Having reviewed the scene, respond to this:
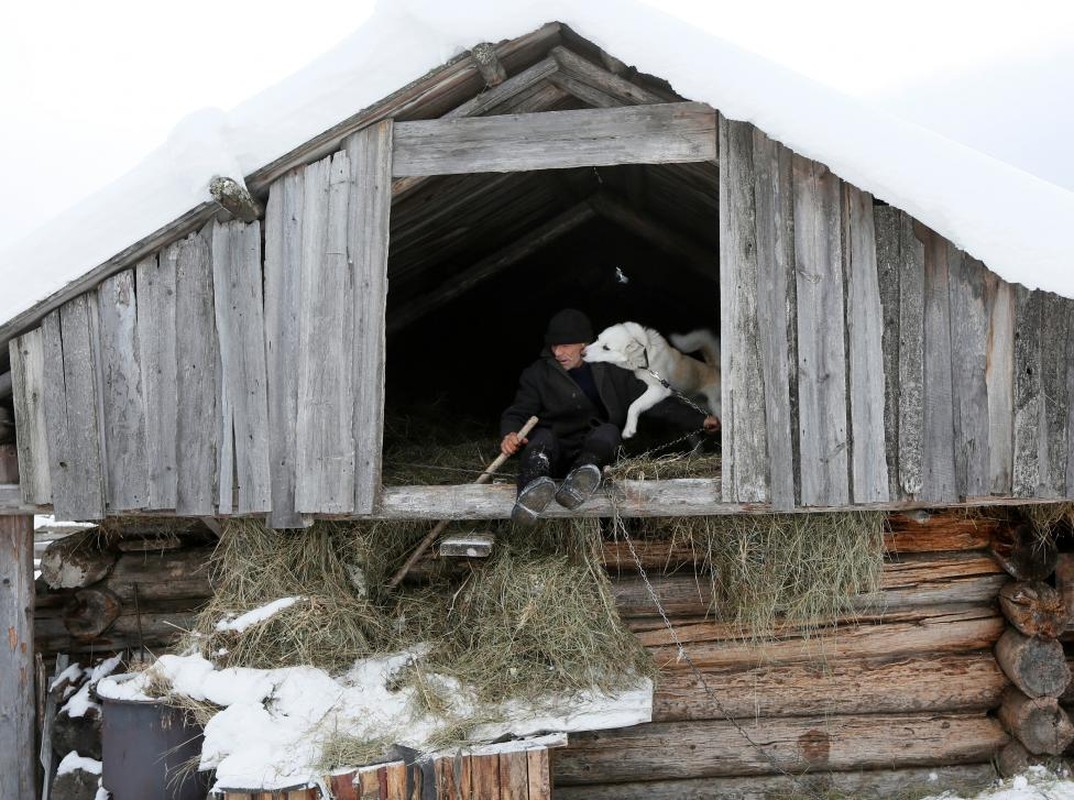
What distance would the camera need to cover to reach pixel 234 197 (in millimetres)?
5293

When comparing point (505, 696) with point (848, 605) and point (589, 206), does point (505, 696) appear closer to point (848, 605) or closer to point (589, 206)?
point (848, 605)

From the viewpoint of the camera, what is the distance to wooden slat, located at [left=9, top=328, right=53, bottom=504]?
18.6 ft

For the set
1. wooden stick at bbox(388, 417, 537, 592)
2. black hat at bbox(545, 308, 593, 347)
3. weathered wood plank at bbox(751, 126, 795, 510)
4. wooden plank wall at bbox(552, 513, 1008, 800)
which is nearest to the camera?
weathered wood plank at bbox(751, 126, 795, 510)

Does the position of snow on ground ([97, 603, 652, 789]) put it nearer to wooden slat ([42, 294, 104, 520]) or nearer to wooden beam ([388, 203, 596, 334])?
wooden slat ([42, 294, 104, 520])

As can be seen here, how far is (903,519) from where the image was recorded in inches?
262

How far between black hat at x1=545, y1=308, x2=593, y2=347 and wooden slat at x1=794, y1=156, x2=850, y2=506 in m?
1.49

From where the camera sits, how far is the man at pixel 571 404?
606cm

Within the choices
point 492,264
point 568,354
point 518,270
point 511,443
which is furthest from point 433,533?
point 518,270

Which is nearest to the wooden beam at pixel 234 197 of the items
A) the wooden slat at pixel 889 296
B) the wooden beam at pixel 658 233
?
the wooden slat at pixel 889 296

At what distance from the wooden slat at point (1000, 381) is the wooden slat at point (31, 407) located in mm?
4950

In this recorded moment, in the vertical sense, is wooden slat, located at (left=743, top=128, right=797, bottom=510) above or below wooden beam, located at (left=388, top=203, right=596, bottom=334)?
below

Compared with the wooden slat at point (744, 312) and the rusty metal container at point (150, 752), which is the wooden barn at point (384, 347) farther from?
the rusty metal container at point (150, 752)

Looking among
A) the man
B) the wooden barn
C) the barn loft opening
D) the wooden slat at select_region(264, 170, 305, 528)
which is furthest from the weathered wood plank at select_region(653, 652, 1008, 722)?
the wooden slat at select_region(264, 170, 305, 528)

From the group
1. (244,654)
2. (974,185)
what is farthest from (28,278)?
(974,185)
